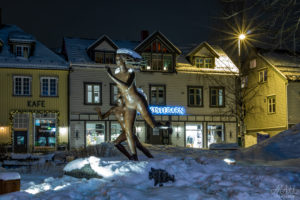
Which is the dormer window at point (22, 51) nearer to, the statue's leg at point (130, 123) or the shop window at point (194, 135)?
the shop window at point (194, 135)

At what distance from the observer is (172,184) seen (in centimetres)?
769

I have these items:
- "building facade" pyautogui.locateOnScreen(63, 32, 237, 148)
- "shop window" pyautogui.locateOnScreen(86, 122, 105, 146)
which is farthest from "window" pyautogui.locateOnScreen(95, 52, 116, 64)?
"shop window" pyautogui.locateOnScreen(86, 122, 105, 146)

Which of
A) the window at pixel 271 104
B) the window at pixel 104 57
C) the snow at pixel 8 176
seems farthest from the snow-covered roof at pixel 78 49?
the snow at pixel 8 176

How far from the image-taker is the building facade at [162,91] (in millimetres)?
31823

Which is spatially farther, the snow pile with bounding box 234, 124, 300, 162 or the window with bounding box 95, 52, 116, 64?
the window with bounding box 95, 52, 116, 64

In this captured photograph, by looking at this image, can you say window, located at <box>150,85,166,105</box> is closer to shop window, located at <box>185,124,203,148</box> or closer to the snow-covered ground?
shop window, located at <box>185,124,203,148</box>

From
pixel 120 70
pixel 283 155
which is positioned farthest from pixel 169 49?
pixel 120 70

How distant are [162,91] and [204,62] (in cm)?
491

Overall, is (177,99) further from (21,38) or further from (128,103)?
(128,103)

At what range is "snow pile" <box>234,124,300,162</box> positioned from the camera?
15.8 m

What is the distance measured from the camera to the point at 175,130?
1348 inches

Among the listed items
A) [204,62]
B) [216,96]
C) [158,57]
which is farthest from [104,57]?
[216,96]

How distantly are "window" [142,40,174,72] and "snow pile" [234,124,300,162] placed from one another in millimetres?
17008

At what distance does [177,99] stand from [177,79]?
5.75ft
